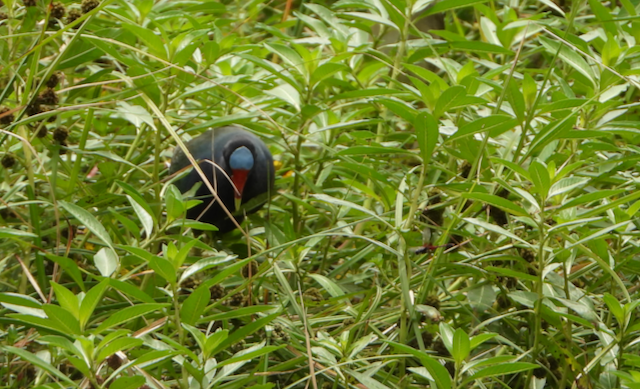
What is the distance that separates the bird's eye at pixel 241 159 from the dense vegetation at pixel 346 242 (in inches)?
8.7

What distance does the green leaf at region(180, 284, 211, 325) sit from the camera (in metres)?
1.15

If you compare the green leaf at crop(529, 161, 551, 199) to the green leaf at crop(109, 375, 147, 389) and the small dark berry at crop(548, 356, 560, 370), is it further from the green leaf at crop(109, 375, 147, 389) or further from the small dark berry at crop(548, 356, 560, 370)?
the green leaf at crop(109, 375, 147, 389)

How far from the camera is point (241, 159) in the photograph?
7.41 ft

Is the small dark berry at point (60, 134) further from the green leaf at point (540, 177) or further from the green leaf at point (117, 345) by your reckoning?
the green leaf at point (540, 177)

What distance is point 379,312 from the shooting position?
148 cm

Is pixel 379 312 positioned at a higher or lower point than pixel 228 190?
higher

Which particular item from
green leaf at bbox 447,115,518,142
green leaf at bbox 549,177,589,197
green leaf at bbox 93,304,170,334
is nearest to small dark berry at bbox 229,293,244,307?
green leaf at bbox 93,304,170,334

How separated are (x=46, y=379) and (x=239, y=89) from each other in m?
0.90

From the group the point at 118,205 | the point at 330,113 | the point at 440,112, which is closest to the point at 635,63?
the point at 440,112

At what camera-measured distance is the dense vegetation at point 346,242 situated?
1194mm

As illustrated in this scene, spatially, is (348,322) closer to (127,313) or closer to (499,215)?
(499,215)

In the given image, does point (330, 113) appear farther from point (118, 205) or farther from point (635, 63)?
point (635, 63)

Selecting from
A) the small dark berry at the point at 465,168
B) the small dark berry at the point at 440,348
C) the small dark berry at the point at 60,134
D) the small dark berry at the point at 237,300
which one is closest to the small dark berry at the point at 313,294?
the small dark berry at the point at 237,300

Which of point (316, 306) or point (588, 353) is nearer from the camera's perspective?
point (588, 353)
